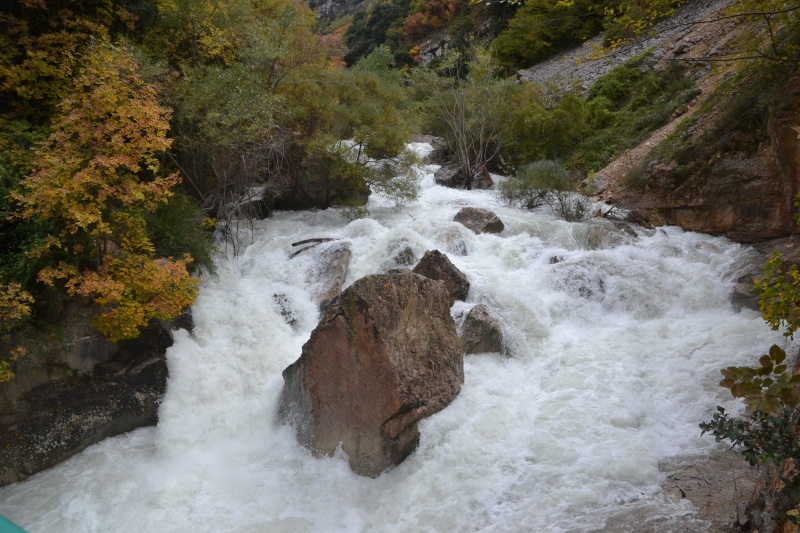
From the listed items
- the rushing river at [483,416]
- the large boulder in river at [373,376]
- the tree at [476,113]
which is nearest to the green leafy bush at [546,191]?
the rushing river at [483,416]

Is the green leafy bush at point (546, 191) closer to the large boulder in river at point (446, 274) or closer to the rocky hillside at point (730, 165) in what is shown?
the rocky hillside at point (730, 165)

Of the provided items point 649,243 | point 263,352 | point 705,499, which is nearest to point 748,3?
point 649,243

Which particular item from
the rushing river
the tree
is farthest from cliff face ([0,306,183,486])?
the tree

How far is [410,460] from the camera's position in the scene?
6703 mm

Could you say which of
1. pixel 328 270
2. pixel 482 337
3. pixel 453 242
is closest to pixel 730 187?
pixel 453 242

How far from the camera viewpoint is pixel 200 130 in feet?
34.6

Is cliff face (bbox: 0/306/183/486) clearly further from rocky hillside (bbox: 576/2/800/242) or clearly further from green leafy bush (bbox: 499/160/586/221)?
rocky hillside (bbox: 576/2/800/242)

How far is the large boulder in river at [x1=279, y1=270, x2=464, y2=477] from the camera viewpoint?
6777 mm

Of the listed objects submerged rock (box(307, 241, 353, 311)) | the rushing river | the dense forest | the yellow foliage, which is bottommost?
the rushing river

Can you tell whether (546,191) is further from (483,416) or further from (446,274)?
(483,416)

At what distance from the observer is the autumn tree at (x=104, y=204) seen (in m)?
6.96

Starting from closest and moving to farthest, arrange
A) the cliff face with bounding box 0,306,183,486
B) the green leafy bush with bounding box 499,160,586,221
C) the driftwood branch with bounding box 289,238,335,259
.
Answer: the cliff face with bounding box 0,306,183,486 → the driftwood branch with bounding box 289,238,335,259 → the green leafy bush with bounding box 499,160,586,221

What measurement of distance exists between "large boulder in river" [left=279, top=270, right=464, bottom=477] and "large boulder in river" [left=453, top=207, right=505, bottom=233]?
5596mm

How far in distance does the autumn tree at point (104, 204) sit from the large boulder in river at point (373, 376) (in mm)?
2533
